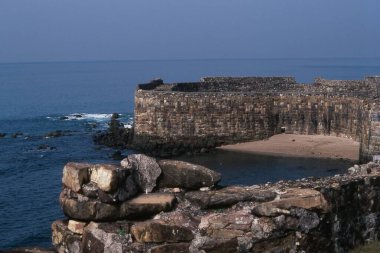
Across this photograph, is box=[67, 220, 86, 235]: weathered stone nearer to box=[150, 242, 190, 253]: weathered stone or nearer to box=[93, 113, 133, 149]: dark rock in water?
box=[150, 242, 190, 253]: weathered stone

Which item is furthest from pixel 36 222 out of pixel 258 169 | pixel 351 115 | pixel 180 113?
pixel 351 115

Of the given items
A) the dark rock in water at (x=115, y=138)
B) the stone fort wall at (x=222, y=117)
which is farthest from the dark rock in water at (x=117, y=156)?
the dark rock in water at (x=115, y=138)

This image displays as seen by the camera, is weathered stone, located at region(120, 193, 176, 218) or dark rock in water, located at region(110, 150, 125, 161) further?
dark rock in water, located at region(110, 150, 125, 161)

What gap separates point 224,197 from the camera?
866 cm

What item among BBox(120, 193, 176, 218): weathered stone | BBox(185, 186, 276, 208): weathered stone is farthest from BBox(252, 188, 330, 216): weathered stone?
BBox(120, 193, 176, 218): weathered stone

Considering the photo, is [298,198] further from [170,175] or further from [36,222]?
[36,222]

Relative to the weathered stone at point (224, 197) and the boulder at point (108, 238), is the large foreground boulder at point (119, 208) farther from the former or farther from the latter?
the weathered stone at point (224, 197)

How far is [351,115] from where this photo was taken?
39.2 m

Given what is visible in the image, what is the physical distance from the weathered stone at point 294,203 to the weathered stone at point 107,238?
179 centimetres

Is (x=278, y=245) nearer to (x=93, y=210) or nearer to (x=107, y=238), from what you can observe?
(x=107, y=238)

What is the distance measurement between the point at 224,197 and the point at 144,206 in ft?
3.76

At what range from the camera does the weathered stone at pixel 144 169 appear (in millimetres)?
8859

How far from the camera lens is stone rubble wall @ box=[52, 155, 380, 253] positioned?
27.1 ft

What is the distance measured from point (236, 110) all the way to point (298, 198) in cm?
3416
